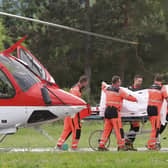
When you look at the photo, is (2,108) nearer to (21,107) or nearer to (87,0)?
(21,107)

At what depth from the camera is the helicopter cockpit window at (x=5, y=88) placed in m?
13.6

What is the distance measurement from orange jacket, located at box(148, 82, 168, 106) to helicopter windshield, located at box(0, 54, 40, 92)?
10.9 ft

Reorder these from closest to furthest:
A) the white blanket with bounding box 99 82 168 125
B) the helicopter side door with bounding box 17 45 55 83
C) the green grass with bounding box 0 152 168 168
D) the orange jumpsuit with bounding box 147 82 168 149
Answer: the green grass with bounding box 0 152 168 168
the helicopter side door with bounding box 17 45 55 83
the orange jumpsuit with bounding box 147 82 168 149
the white blanket with bounding box 99 82 168 125

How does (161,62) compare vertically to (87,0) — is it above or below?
below

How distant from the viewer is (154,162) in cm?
1209

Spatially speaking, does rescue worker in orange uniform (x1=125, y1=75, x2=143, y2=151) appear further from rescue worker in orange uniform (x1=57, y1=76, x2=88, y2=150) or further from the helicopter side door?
the helicopter side door

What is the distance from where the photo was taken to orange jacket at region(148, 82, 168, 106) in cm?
1555

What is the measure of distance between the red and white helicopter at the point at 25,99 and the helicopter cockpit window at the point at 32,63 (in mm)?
135

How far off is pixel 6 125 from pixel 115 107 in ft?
9.69

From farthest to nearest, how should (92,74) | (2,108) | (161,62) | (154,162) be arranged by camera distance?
(92,74) → (161,62) → (2,108) → (154,162)

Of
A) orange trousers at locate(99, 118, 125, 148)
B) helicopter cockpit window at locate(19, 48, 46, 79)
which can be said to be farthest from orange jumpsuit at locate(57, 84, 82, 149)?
helicopter cockpit window at locate(19, 48, 46, 79)

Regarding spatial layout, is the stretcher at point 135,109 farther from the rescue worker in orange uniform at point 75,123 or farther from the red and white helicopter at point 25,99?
the red and white helicopter at point 25,99

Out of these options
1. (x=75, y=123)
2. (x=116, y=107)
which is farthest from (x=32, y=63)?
(x=116, y=107)

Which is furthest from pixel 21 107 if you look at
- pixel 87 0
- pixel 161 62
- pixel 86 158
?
pixel 87 0
